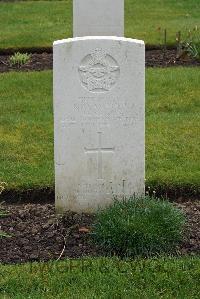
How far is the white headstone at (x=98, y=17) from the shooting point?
11492 mm

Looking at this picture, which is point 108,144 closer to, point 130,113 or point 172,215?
point 130,113

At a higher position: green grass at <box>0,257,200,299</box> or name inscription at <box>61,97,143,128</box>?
name inscription at <box>61,97,143,128</box>

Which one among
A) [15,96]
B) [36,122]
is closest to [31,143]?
[36,122]

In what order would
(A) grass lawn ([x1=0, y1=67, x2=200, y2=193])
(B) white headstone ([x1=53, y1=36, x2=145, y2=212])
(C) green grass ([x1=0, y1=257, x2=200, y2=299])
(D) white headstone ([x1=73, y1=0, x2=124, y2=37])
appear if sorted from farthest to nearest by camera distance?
1. (D) white headstone ([x1=73, y1=0, x2=124, y2=37])
2. (A) grass lawn ([x1=0, y1=67, x2=200, y2=193])
3. (B) white headstone ([x1=53, y1=36, x2=145, y2=212])
4. (C) green grass ([x1=0, y1=257, x2=200, y2=299])

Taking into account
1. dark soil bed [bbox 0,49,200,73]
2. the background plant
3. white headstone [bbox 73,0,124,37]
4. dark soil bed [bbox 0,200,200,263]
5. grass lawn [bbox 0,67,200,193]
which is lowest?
dark soil bed [bbox 0,200,200,263]

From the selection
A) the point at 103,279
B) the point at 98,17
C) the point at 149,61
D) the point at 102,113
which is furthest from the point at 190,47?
the point at 103,279

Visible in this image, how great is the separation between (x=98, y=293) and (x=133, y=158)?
4.68 feet

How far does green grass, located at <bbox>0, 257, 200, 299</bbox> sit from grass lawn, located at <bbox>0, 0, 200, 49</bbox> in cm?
763

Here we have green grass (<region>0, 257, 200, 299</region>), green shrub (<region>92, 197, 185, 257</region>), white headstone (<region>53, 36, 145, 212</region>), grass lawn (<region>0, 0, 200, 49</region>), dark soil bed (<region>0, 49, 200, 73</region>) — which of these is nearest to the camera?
green grass (<region>0, 257, 200, 299</region>)

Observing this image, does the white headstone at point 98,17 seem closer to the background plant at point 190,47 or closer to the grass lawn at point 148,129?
the background plant at point 190,47

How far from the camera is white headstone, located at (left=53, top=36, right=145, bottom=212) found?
589 centimetres

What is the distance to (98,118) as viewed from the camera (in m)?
5.97

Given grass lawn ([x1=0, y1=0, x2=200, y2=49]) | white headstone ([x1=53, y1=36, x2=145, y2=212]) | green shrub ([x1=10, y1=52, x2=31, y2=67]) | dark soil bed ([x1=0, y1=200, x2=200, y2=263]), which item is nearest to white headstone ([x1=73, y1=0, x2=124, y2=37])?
green shrub ([x1=10, y1=52, x2=31, y2=67])

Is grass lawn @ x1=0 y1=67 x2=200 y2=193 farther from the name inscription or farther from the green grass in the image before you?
the green grass
